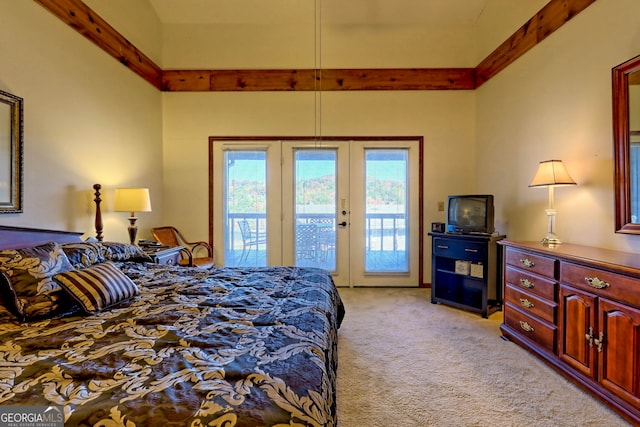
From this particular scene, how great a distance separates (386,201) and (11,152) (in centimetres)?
378

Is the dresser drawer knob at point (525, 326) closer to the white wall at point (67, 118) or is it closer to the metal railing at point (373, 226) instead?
the metal railing at point (373, 226)

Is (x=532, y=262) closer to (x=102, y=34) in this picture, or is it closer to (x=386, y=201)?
(x=386, y=201)

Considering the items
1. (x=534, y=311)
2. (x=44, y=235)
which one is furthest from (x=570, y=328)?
(x=44, y=235)

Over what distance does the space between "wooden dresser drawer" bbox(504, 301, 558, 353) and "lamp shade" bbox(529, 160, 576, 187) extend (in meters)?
1.05

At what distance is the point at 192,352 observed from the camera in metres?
1.13

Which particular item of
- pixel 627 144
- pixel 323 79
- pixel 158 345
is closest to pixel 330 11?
pixel 323 79

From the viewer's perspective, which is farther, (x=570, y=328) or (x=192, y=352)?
(x=570, y=328)

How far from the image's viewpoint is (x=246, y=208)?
4.39 metres

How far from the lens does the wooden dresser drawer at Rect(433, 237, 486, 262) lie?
3.35 metres

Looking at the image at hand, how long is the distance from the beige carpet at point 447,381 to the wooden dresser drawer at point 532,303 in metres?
0.35

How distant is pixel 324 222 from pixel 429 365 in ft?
8.04

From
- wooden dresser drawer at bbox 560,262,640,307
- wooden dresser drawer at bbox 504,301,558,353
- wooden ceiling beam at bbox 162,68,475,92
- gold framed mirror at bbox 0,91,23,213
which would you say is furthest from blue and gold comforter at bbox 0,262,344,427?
wooden ceiling beam at bbox 162,68,475,92

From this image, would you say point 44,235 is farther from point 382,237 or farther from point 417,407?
point 382,237

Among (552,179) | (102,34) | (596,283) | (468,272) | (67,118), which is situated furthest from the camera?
(468,272)
